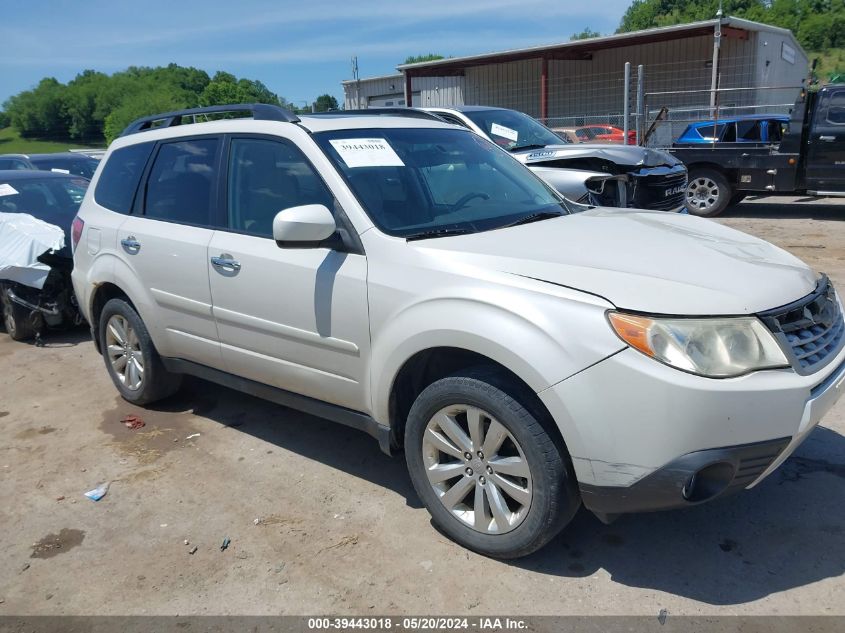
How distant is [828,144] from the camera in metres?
10.8

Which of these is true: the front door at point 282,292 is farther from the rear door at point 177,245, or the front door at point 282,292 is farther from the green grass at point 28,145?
the green grass at point 28,145

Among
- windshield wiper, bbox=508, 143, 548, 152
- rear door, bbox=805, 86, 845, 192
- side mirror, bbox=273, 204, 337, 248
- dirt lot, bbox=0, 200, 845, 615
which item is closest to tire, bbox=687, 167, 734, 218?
rear door, bbox=805, 86, 845, 192

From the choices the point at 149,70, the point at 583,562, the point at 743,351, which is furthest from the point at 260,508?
the point at 149,70

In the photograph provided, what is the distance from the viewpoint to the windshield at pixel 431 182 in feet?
11.1

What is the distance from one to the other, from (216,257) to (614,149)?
5.49 meters

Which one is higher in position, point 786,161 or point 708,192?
point 786,161

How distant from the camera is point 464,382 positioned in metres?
2.85

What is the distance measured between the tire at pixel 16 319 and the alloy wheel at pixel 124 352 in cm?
237

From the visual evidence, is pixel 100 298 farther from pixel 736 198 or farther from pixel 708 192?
pixel 736 198

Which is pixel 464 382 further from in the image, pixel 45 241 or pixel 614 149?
pixel 614 149

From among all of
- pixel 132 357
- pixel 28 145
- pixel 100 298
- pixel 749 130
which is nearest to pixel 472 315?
pixel 132 357

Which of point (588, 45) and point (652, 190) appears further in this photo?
point (588, 45)

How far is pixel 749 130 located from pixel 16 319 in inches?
446

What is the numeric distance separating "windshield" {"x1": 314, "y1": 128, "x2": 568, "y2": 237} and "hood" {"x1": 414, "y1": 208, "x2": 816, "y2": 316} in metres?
0.26
